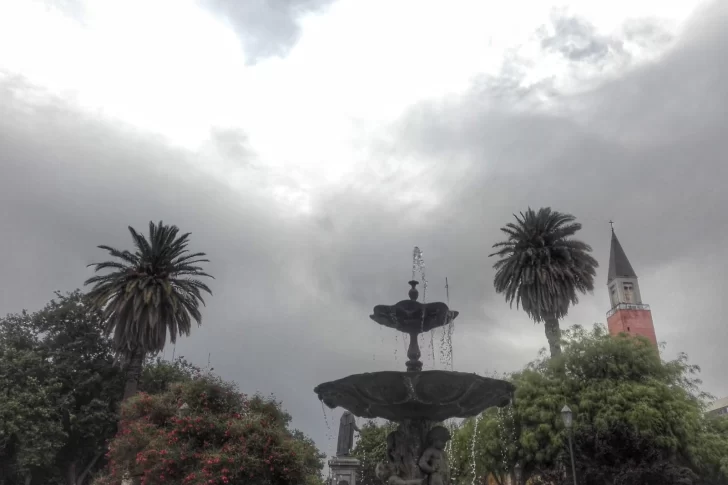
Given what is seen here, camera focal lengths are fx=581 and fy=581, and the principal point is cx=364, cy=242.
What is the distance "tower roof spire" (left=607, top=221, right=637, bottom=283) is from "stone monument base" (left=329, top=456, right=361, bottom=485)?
64825 mm

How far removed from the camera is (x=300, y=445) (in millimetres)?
21797

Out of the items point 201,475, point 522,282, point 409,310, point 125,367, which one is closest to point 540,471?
point 522,282

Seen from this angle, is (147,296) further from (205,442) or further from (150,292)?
(205,442)

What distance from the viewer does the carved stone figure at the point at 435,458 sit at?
10.4 metres

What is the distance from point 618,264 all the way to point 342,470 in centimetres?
6710

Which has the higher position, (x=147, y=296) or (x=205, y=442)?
(x=147, y=296)

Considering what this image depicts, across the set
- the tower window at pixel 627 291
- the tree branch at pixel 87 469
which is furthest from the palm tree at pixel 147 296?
the tower window at pixel 627 291

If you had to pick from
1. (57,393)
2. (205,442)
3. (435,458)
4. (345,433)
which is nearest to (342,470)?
(345,433)

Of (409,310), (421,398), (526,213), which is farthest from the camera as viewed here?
(526,213)

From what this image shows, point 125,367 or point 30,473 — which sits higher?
point 125,367

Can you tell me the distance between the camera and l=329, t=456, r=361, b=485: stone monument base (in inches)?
735

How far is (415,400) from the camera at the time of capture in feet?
33.8

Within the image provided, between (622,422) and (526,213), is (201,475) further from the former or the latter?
(526,213)

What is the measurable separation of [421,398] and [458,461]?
2281cm
